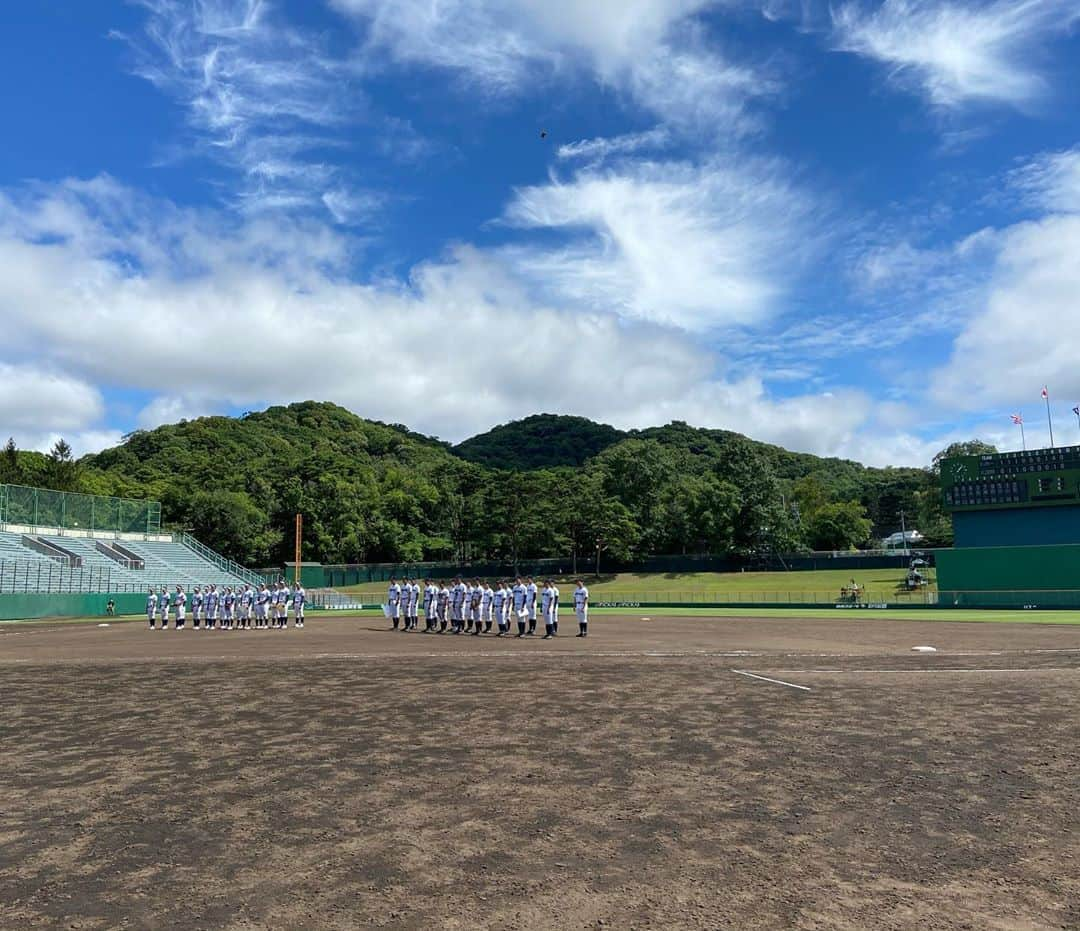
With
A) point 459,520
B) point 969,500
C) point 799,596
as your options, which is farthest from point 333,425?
point 969,500

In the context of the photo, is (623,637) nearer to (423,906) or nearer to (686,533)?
(423,906)

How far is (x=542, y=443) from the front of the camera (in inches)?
7269

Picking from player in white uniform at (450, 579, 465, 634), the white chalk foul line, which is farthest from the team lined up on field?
the white chalk foul line

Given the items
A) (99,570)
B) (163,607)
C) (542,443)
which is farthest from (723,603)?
(542,443)

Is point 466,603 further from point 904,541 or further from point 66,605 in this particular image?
point 904,541

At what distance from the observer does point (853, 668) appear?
16.9m

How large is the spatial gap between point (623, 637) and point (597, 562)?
60598 mm

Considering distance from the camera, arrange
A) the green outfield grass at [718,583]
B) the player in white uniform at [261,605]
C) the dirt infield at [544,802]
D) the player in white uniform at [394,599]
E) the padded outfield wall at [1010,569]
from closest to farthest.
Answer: the dirt infield at [544,802] < the player in white uniform at [394,599] < the player in white uniform at [261,605] < the padded outfield wall at [1010,569] < the green outfield grass at [718,583]

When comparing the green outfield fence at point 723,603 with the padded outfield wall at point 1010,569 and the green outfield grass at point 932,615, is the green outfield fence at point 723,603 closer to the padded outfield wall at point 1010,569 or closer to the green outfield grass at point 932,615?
the green outfield grass at point 932,615

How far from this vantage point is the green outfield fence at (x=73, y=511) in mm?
51597

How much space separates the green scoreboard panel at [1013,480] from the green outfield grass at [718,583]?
45.9ft

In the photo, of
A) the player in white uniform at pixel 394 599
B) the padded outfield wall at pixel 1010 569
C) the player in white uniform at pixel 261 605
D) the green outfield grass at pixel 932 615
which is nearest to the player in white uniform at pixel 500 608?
the player in white uniform at pixel 394 599

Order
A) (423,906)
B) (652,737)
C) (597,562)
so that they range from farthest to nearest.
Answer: (597,562)
(652,737)
(423,906)

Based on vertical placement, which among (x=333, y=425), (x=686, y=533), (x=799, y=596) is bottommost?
(x=799, y=596)
